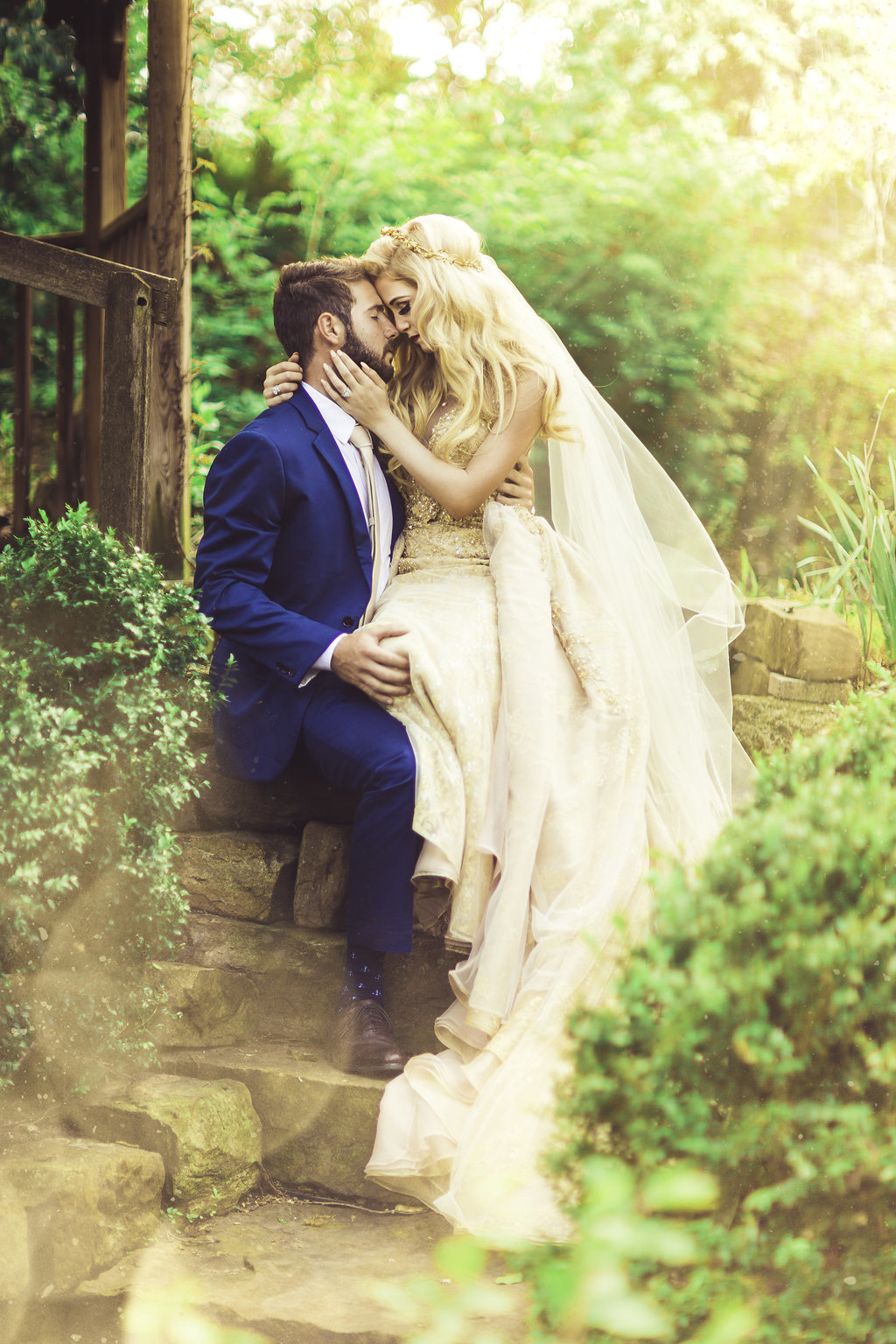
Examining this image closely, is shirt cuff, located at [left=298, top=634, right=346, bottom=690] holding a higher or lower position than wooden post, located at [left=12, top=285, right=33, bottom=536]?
lower

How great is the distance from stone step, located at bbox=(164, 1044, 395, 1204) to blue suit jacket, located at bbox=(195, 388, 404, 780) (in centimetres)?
79

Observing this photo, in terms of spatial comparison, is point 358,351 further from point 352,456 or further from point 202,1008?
point 202,1008

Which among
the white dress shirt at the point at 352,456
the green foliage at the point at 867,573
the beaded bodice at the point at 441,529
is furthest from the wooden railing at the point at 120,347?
the green foliage at the point at 867,573

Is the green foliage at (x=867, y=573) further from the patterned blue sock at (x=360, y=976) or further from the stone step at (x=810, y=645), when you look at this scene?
the patterned blue sock at (x=360, y=976)

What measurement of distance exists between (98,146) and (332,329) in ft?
10.7

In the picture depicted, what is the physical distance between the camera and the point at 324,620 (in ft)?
10.1

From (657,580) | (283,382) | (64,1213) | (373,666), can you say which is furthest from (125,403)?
(64,1213)

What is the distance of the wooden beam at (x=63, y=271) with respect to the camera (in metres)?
3.34

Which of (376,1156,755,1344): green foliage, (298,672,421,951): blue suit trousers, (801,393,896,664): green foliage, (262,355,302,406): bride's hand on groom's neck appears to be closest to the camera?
(376,1156,755,1344): green foliage

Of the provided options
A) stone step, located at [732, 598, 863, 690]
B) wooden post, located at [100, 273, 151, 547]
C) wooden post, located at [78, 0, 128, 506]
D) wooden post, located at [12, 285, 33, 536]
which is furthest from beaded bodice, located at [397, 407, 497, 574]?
wooden post, located at [78, 0, 128, 506]

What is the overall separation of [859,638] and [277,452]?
272cm

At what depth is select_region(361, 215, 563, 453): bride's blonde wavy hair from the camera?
319cm

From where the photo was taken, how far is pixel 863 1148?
148cm

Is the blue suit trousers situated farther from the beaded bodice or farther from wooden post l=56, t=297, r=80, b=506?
wooden post l=56, t=297, r=80, b=506
